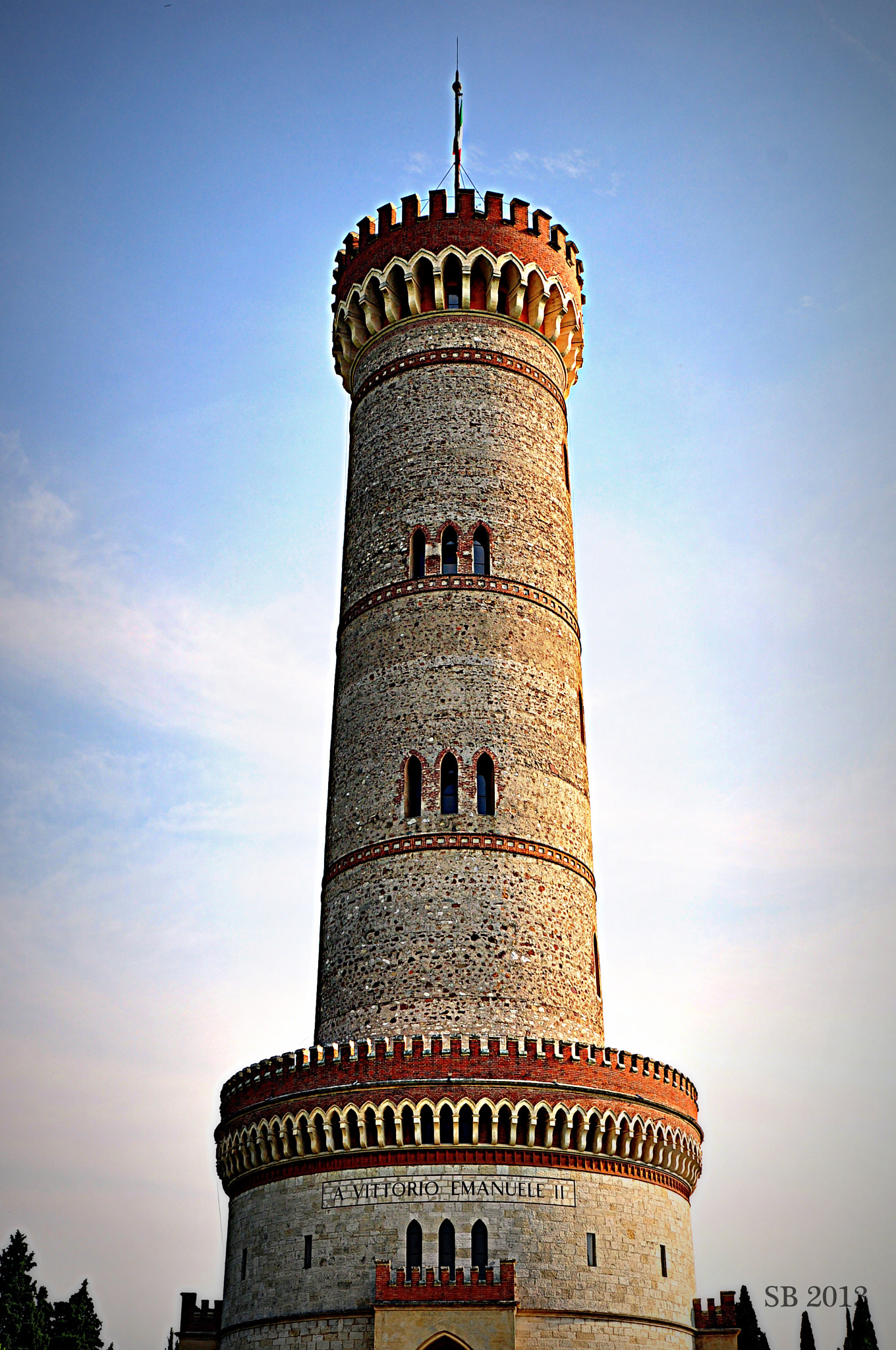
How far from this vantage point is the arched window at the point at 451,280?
26047 millimetres

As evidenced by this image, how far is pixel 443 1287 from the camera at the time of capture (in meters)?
17.0

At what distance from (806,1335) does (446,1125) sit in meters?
28.3

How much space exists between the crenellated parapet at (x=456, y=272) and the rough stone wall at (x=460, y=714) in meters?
0.43

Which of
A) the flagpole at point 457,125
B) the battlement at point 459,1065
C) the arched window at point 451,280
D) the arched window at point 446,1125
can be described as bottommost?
the arched window at point 446,1125

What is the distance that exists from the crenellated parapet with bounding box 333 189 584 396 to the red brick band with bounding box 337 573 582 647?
18.3 ft

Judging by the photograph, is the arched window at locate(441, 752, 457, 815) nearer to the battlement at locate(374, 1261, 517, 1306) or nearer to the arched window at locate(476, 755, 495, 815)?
the arched window at locate(476, 755, 495, 815)

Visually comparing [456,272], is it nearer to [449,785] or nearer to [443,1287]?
[449,785]

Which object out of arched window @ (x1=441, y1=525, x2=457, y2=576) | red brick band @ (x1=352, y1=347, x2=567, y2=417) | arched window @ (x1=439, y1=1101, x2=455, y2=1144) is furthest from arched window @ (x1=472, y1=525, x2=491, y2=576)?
arched window @ (x1=439, y1=1101, x2=455, y2=1144)

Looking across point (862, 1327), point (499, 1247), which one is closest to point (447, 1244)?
point (499, 1247)

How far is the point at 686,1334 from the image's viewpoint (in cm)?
1938

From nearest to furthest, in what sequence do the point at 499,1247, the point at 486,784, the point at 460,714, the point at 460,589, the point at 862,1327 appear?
the point at 499,1247 < the point at 486,784 < the point at 460,714 < the point at 460,589 < the point at 862,1327

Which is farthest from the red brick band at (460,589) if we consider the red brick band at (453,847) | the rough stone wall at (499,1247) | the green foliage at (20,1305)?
the green foliage at (20,1305)

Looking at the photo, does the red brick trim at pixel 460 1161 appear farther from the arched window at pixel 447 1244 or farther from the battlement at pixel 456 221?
the battlement at pixel 456 221

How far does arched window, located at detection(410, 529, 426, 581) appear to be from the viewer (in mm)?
23875
